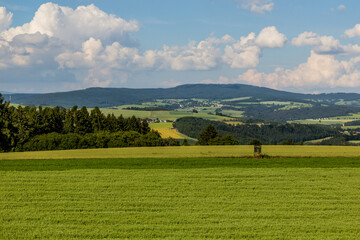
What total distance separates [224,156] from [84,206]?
2558cm

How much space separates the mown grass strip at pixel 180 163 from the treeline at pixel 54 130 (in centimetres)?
3172

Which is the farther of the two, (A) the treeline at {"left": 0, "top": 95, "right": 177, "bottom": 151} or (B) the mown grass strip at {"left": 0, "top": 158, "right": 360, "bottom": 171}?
(A) the treeline at {"left": 0, "top": 95, "right": 177, "bottom": 151}

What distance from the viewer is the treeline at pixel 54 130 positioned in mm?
71375

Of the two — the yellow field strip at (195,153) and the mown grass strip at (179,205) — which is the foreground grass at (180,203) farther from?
the yellow field strip at (195,153)

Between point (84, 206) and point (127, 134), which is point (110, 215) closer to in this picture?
point (84, 206)

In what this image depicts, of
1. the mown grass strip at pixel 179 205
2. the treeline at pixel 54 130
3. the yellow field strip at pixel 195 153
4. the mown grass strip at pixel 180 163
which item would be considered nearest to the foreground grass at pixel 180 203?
the mown grass strip at pixel 179 205

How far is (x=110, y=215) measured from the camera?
1953 centimetres

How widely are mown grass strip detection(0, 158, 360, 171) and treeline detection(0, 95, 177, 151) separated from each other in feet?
104

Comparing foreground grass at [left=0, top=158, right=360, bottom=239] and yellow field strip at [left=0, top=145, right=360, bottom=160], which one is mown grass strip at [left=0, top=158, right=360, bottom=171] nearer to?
foreground grass at [left=0, top=158, right=360, bottom=239]

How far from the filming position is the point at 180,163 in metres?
39.5

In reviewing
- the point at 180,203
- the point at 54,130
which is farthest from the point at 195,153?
the point at 54,130

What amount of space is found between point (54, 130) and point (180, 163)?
2191 inches

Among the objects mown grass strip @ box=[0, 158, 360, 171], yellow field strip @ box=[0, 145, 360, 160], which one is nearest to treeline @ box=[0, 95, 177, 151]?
yellow field strip @ box=[0, 145, 360, 160]

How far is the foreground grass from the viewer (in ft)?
57.2
